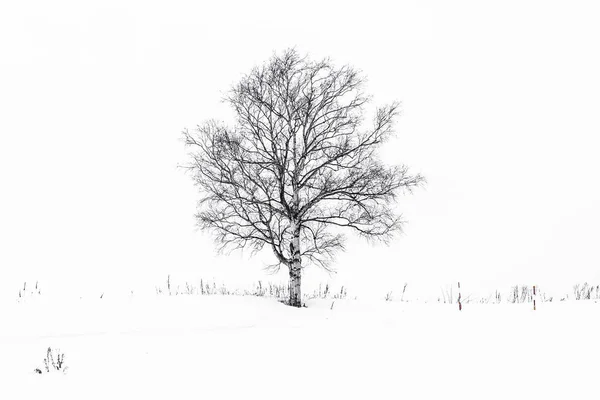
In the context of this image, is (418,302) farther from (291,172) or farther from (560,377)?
(560,377)

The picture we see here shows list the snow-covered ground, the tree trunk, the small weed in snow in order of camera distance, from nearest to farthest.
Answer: the snow-covered ground < the small weed in snow < the tree trunk

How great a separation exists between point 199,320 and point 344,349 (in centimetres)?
638

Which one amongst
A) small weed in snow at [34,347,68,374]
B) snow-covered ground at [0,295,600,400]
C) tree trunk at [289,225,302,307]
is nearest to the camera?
snow-covered ground at [0,295,600,400]

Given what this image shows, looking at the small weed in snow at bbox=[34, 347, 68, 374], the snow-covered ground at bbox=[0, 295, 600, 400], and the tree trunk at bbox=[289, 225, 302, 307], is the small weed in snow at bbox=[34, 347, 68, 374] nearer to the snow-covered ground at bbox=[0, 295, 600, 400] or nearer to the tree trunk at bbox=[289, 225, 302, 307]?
the snow-covered ground at bbox=[0, 295, 600, 400]

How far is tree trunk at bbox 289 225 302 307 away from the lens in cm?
1962

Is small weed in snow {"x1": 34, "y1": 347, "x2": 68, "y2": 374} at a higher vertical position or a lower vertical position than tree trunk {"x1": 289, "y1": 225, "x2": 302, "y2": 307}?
lower

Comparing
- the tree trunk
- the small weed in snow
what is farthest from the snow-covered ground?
the tree trunk

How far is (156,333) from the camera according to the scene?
13602 mm

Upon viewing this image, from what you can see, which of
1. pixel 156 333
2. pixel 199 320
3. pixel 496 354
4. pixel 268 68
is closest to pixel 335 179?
pixel 268 68

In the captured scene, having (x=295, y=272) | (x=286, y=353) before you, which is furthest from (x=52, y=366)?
(x=295, y=272)

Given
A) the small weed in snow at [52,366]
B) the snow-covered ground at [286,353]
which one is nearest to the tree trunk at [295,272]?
the snow-covered ground at [286,353]

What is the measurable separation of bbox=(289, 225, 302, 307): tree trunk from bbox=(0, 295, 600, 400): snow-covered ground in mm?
2192

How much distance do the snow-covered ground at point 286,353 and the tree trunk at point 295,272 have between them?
2.19 m

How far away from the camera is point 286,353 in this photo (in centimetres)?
1063
